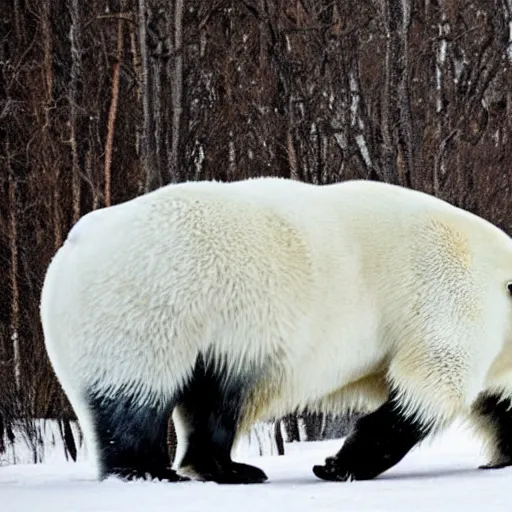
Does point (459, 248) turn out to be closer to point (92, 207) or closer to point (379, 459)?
point (379, 459)

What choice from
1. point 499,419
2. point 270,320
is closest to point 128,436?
point 270,320

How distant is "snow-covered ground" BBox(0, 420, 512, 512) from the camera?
4.13 meters

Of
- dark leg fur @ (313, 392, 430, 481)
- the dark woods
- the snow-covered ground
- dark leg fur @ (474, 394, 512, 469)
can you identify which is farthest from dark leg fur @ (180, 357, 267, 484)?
the dark woods

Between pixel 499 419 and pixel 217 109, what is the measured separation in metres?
10.2

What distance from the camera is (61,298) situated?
5410mm

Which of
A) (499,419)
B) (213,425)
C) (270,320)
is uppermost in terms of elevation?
(270,320)

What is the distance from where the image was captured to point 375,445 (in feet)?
19.2

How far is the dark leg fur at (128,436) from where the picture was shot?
17.4ft

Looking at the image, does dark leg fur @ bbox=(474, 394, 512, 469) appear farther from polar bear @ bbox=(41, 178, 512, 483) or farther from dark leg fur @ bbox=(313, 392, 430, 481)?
dark leg fur @ bbox=(313, 392, 430, 481)

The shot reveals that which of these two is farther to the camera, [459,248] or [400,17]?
[400,17]

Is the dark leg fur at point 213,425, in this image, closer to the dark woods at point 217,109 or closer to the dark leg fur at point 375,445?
the dark leg fur at point 375,445

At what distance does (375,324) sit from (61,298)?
1.50 meters

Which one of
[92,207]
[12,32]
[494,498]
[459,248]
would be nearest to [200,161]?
[92,207]

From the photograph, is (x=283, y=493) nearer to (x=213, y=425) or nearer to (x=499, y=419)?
(x=213, y=425)
